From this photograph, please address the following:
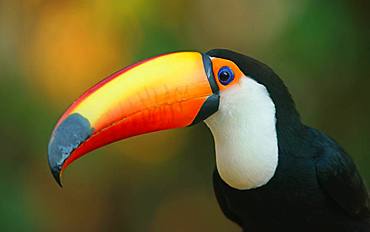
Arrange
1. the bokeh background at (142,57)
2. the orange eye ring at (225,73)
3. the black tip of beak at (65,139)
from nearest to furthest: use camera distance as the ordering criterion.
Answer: the black tip of beak at (65,139) < the orange eye ring at (225,73) < the bokeh background at (142,57)

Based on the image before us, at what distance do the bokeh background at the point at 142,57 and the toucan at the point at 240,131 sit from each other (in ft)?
2.85

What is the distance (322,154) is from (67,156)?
2.31 feet

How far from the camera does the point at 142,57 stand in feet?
9.22

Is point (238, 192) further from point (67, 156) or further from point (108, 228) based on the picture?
point (108, 228)

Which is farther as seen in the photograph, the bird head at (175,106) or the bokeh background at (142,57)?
the bokeh background at (142,57)

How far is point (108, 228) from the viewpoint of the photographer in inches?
137

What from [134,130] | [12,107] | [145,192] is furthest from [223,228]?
[134,130]

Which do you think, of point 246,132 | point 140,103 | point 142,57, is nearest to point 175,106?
point 140,103

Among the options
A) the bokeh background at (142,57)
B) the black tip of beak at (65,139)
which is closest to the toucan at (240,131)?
the black tip of beak at (65,139)

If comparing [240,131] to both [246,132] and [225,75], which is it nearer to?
[246,132]

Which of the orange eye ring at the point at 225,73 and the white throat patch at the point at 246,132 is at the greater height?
the orange eye ring at the point at 225,73

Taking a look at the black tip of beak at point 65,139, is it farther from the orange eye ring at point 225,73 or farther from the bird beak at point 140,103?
the orange eye ring at point 225,73

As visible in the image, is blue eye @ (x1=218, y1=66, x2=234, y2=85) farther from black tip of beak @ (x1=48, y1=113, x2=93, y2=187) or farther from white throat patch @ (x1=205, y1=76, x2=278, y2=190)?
black tip of beak @ (x1=48, y1=113, x2=93, y2=187)

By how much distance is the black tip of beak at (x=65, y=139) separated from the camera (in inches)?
61.4
